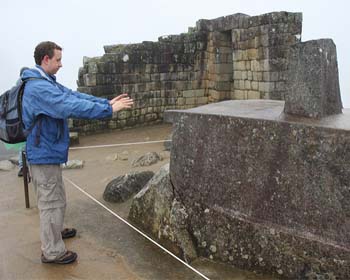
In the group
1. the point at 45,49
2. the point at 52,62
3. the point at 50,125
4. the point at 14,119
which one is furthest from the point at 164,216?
the point at 45,49

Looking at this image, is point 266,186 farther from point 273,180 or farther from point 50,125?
point 50,125

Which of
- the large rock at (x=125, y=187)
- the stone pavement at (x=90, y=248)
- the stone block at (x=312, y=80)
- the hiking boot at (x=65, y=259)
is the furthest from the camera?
the large rock at (x=125, y=187)

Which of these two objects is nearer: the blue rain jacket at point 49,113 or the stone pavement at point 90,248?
the blue rain jacket at point 49,113

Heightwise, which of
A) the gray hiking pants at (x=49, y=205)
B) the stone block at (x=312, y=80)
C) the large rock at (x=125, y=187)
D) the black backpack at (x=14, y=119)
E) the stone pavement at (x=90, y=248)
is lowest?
the stone pavement at (x=90, y=248)

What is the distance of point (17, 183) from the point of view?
20.0 feet

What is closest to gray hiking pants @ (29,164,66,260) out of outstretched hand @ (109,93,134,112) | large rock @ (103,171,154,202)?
outstretched hand @ (109,93,134,112)

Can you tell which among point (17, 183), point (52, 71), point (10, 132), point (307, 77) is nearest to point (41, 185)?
point (10, 132)

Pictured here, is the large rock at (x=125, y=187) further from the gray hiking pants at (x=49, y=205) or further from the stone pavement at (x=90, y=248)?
the gray hiking pants at (x=49, y=205)

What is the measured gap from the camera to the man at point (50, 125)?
10.3 ft

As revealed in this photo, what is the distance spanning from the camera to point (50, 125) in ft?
10.7

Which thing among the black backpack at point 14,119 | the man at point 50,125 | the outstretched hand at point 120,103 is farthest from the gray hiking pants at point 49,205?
the outstretched hand at point 120,103

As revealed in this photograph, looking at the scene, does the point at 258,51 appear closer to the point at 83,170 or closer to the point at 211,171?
the point at 83,170

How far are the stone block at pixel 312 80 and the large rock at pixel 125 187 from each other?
7.61 ft

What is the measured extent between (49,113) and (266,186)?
161cm
